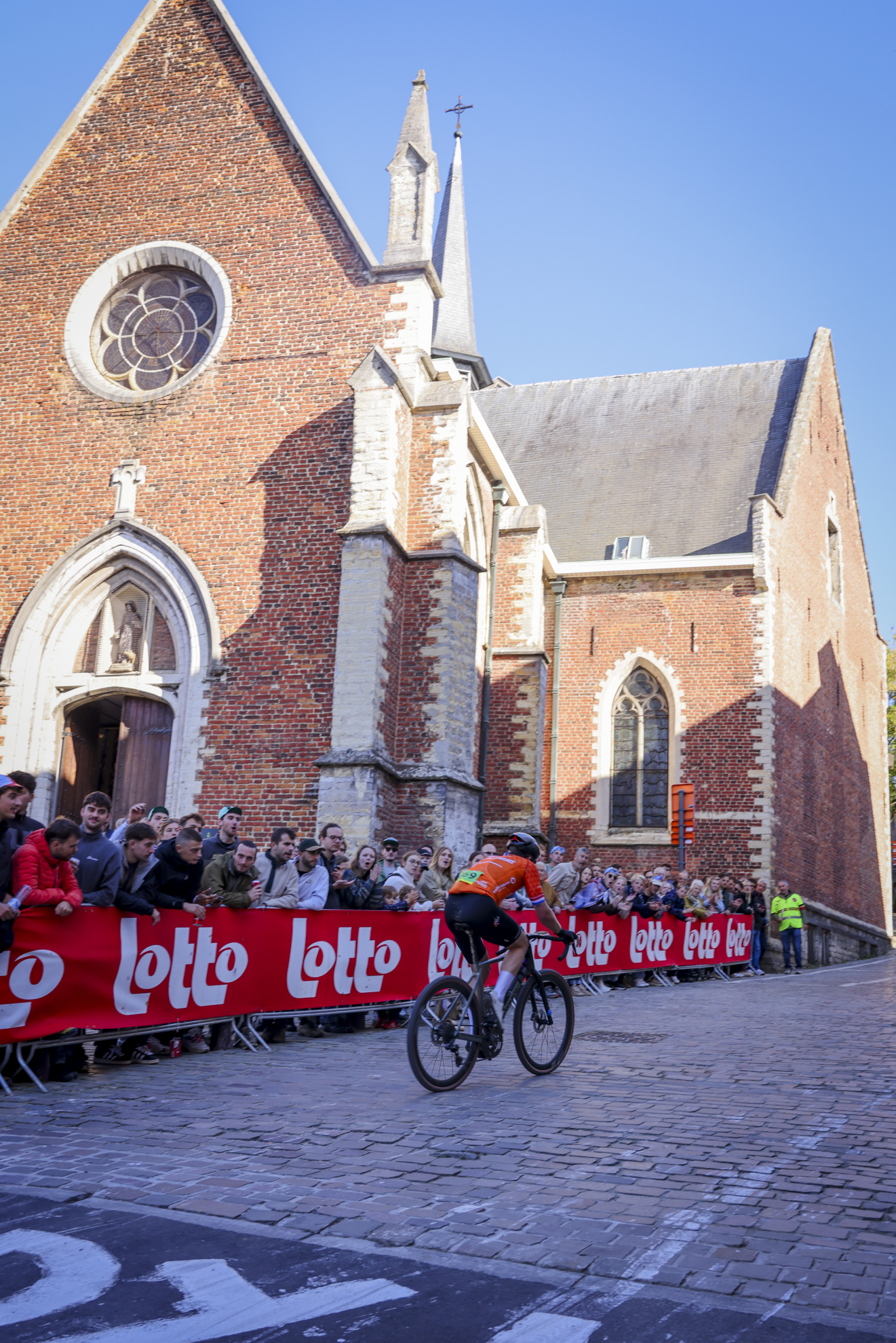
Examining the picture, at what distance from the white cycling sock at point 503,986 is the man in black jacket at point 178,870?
2.10m

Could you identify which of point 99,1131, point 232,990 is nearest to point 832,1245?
point 99,1131

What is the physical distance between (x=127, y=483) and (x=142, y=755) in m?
3.77

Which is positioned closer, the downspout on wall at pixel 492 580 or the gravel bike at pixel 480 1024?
the gravel bike at pixel 480 1024

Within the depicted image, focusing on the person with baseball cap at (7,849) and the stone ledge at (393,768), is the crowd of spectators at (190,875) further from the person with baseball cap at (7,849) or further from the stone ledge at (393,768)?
the stone ledge at (393,768)

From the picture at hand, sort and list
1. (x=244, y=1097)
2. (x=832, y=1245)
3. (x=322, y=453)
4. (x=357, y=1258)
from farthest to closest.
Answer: (x=322, y=453) < (x=244, y=1097) < (x=832, y=1245) < (x=357, y=1258)

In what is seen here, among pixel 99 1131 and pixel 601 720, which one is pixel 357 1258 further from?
pixel 601 720

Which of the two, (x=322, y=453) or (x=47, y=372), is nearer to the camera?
(x=322, y=453)

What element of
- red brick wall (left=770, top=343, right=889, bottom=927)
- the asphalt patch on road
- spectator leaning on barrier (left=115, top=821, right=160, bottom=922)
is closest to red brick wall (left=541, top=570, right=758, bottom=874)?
red brick wall (left=770, top=343, right=889, bottom=927)

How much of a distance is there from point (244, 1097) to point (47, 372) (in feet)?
44.3

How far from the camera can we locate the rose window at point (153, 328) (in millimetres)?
17312

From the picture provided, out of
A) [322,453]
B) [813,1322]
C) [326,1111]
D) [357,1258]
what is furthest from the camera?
[322,453]

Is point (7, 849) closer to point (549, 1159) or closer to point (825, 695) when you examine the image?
point (549, 1159)

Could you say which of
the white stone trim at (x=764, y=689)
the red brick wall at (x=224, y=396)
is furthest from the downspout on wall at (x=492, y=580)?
the red brick wall at (x=224, y=396)

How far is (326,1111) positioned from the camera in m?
6.07
